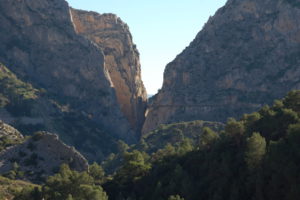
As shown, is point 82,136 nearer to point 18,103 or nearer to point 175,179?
point 18,103

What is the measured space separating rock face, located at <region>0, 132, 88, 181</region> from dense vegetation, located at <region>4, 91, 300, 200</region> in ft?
29.5

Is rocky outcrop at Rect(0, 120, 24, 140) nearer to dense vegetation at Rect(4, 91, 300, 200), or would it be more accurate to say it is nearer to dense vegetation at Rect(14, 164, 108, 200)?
dense vegetation at Rect(4, 91, 300, 200)

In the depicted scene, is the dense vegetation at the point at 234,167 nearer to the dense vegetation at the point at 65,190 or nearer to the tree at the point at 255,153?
the tree at the point at 255,153

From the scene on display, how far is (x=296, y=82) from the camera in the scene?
172375 millimetres

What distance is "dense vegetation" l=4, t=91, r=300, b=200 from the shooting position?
199 ft

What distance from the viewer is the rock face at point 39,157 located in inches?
4059

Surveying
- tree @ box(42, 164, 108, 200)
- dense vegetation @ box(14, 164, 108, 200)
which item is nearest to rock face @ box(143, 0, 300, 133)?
tree @ box(42, 164, 108, 200)

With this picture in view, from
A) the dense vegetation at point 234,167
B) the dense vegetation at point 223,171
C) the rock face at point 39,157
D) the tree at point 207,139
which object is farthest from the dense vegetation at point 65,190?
the tree at point 207,139

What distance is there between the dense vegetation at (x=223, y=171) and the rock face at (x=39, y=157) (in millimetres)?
9003

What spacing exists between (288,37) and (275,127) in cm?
11436

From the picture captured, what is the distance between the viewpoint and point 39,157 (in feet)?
352

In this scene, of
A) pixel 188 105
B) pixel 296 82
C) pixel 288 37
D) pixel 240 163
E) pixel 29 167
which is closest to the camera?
pixel 240 163

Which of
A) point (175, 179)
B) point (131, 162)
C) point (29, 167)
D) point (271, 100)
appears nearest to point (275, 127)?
point (175, 179)

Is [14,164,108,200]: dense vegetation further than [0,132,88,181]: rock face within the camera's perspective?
No
